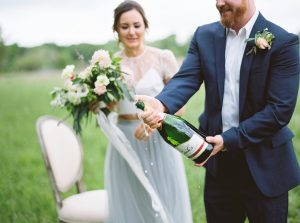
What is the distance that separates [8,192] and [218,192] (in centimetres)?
377

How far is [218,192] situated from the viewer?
2.62 metres

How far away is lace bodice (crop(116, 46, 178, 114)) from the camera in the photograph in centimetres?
373

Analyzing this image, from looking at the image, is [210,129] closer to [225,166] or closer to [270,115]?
[225,166]

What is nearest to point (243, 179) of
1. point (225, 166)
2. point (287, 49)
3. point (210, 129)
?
point (225, 166)

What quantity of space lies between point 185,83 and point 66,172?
1699mm

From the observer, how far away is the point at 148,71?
381 cm

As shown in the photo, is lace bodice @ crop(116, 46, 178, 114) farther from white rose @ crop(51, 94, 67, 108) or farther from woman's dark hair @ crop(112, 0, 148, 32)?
white rose @ crop(51, 94, 67, 108)

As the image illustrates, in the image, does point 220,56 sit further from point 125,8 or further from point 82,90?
point 125,8

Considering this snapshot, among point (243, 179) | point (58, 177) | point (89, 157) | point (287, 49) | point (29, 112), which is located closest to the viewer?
point (287, 49)

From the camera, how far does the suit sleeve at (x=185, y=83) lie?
2.47m

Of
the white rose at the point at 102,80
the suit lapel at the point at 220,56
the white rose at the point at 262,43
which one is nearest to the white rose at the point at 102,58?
the white rose at the point at 102,80

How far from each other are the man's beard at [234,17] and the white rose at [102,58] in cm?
136

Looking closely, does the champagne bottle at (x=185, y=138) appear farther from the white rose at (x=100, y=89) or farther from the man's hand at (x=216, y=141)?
the white rose at (x=100, y=89)

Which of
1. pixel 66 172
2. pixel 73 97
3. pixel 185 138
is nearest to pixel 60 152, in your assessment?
pixel 66 172
